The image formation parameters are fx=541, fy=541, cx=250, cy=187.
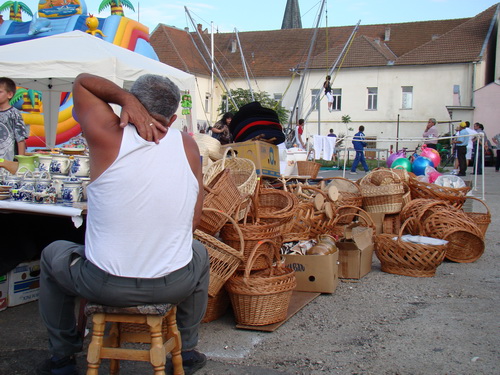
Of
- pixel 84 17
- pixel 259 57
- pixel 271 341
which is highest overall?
pixel 259 57

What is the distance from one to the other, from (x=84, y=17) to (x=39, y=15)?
1288 millimetres

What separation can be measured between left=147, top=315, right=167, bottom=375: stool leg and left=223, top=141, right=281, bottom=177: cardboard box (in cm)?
446

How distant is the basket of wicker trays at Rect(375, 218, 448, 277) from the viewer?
533 cm

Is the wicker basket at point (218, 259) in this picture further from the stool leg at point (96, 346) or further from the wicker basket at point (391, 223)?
the wicker basket at point (391, 223)

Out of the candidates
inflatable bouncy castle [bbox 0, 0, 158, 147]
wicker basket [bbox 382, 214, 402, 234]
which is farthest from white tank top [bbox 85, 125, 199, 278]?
inflatable bouncy castle [bbox 0, 0, 158, 147]

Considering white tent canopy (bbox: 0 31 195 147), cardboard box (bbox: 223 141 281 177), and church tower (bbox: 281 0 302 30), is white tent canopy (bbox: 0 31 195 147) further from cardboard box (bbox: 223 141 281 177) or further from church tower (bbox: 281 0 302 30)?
church tower (bbox: 281 0 302 30)

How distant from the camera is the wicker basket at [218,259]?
371cm

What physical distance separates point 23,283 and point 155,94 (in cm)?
252

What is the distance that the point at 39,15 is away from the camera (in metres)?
13.5

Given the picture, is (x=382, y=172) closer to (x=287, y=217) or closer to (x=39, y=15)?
(x=287, y=217)

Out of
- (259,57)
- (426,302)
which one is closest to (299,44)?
(259,57)

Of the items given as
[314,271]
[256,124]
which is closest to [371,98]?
[256,124]

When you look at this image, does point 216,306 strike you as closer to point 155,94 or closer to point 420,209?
point 155,94

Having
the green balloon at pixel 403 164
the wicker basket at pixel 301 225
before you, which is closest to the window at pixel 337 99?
the green balloon at pixel 403 164
